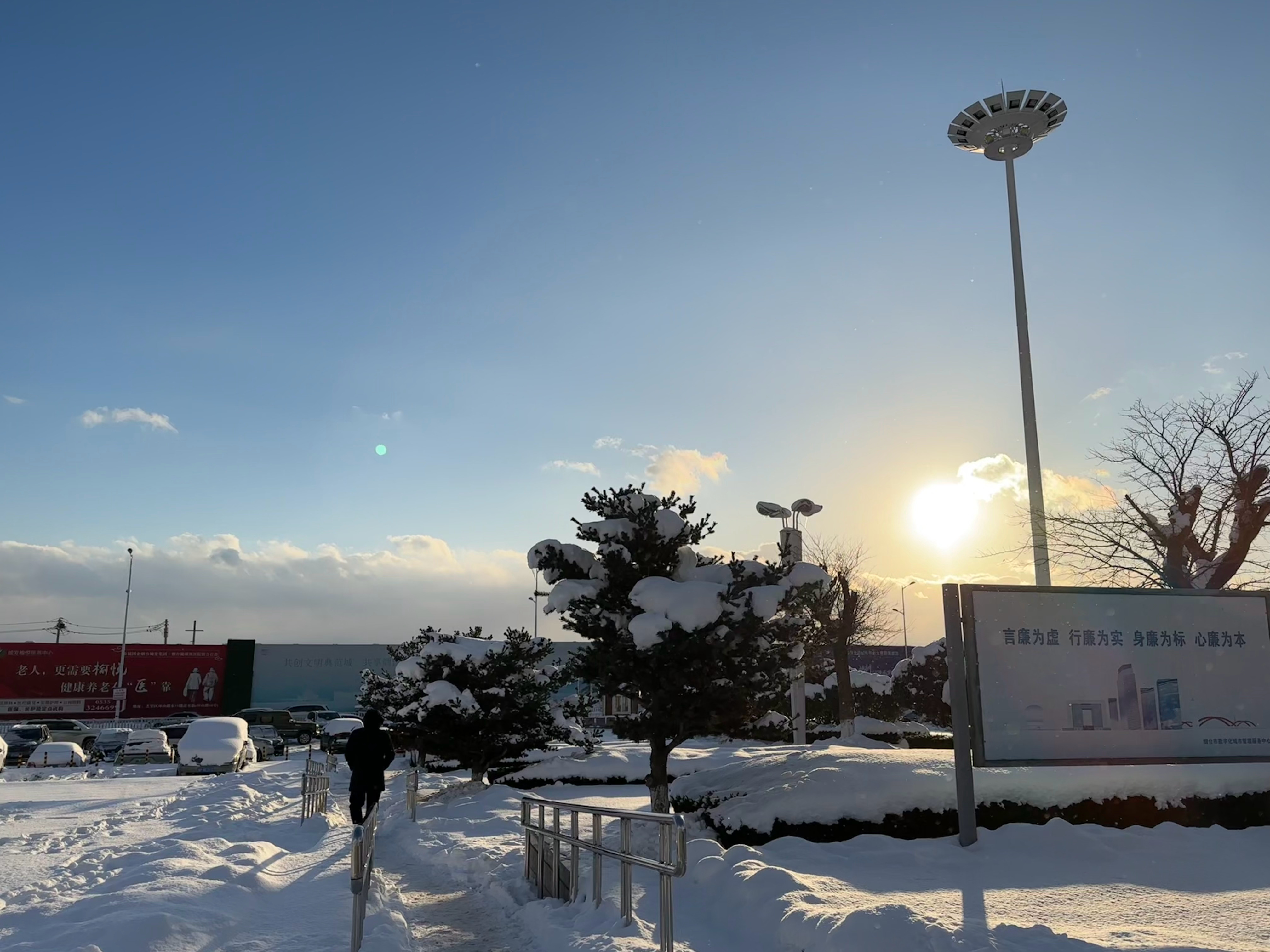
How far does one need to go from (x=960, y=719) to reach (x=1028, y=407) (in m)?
13.0

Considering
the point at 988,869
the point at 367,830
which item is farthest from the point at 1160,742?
the point at 367,830

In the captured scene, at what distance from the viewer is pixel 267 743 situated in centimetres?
3903

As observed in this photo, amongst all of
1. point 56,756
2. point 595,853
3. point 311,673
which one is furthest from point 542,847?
point 311,673

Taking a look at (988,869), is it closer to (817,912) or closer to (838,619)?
(817,912)

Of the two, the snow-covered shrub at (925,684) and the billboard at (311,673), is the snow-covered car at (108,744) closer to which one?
the billboard at (311,673)

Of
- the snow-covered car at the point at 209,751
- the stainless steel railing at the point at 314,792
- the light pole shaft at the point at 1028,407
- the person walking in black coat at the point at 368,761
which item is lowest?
the snow-covered car at the point at 209,751

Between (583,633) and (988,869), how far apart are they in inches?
245

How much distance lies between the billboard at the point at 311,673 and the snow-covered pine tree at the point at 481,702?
45561mm

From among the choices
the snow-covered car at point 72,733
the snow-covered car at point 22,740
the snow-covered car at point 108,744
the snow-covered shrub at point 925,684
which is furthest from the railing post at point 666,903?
the snow-covered car at point 72,733

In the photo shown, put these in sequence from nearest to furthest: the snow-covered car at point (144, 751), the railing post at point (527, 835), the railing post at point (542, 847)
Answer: the railing post at point (542, 847) → the railing post at point (527, 835) → the snow-covered car at point (144, 751)

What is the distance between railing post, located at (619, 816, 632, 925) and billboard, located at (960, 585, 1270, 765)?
4.68 metres

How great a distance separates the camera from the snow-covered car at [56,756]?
32000 mm

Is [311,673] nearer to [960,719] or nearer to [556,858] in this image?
[556,858]

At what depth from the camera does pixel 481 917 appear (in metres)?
9.20
